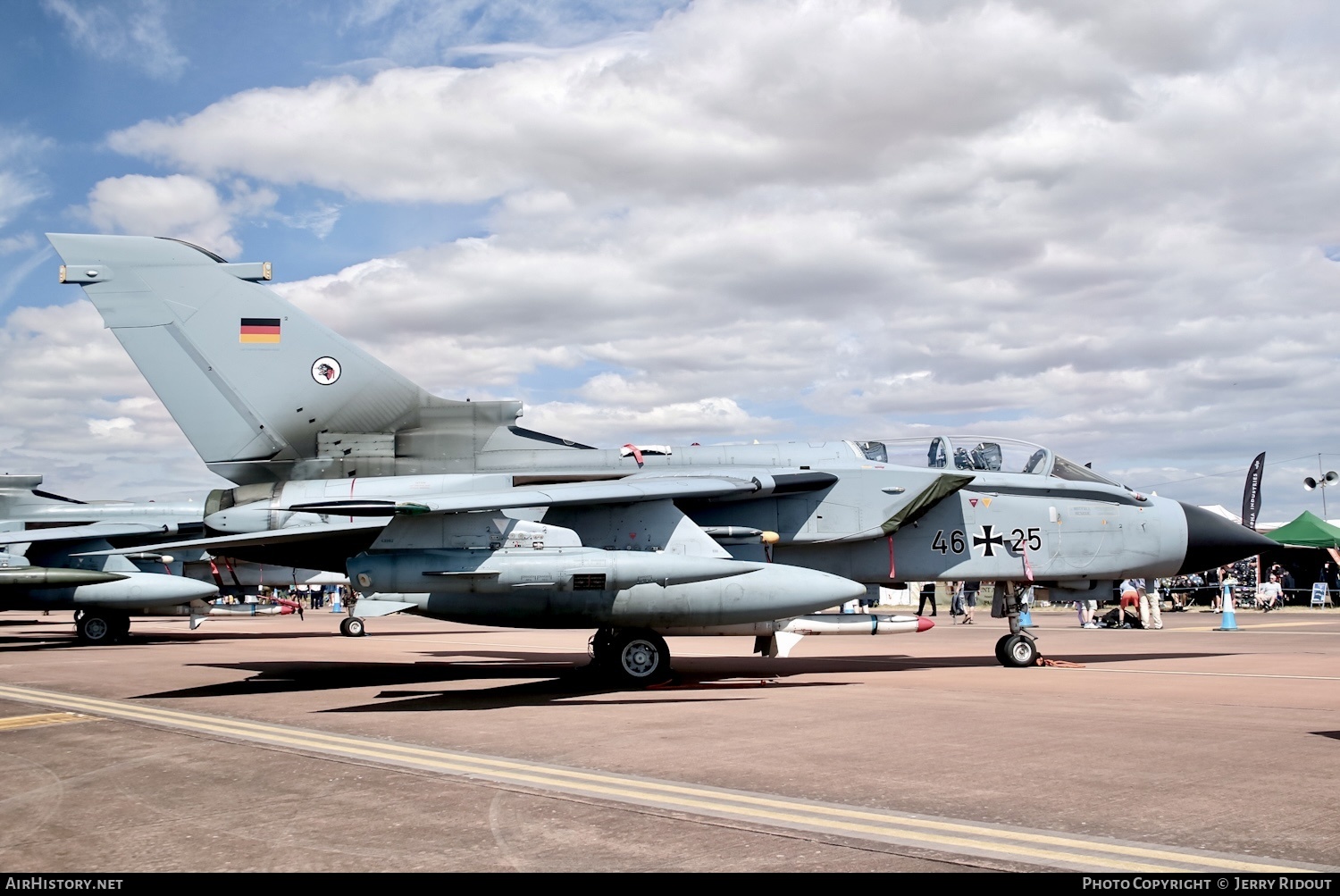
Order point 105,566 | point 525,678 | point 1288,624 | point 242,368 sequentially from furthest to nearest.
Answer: point 1288,624 < point 105,566 < point 525,678 < point 242,368

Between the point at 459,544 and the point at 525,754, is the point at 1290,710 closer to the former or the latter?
the point at 525,754

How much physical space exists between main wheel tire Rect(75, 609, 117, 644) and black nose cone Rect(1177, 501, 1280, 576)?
78.4ft

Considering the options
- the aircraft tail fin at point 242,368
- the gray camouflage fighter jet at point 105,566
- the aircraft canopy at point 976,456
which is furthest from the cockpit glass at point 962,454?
the gray camouflage fighter jet at point 105,566

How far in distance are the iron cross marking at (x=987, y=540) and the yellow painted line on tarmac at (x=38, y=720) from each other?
10.6m

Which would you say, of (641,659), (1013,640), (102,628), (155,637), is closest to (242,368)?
(641,659)

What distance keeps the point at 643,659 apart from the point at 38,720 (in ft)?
21.5

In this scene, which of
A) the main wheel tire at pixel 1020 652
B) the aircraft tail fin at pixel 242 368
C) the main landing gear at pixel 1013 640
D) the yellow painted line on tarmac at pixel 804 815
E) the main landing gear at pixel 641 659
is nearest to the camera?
the yellow painted line on tarmac at pixel 804 815

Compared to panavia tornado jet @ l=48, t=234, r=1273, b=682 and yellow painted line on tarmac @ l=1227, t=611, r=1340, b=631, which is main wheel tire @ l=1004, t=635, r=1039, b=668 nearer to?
panavia tornado jet @ l=48, t=234, r=1273, b=682

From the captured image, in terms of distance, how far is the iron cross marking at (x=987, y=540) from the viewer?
13.8 m

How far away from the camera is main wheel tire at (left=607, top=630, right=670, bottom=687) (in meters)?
12.9

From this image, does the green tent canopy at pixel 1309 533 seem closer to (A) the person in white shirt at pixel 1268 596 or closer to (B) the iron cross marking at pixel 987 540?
(A) the person in white shirt at pixel 1268 596

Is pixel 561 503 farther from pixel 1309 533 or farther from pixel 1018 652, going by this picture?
pixel 1309 533

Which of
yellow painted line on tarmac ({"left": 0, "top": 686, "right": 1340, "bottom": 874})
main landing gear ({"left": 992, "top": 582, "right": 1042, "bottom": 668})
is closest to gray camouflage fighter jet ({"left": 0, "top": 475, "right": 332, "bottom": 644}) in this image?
main landing gear ({"left": 992, "top": 582, "right": 1042, "bottom": 668})

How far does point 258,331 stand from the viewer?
13172 millimetres
